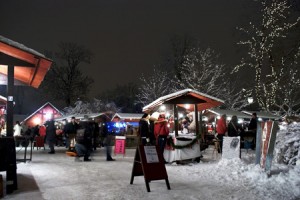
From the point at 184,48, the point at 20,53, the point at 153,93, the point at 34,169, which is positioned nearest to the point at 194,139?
the point at 34,169

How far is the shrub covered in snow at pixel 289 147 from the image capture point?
11828mm

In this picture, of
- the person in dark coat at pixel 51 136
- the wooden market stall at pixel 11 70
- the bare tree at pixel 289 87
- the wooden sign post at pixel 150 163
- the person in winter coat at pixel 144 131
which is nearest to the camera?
the wooden market stall at pixel 11 70

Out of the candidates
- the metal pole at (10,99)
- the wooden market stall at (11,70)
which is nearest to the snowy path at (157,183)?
the wooden market stall at (11,70)

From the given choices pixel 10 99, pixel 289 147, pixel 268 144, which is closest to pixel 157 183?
pixel 268 144

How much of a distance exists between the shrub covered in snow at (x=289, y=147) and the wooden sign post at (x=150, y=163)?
5.03 m

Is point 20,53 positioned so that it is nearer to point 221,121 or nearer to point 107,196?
point 107,196

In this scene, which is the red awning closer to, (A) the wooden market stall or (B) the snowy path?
(A) the wooden market stall

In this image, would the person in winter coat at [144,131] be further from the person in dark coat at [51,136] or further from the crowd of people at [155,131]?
the person in dark coat at [51,136]

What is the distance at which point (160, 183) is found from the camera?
891cm

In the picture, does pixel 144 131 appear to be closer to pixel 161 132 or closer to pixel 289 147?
pixel 161 132

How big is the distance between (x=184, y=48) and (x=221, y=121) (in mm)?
28419

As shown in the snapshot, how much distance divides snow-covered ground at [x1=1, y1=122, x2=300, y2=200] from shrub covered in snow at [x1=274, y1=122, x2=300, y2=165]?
51cm

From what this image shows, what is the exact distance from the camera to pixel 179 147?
Result: 12.8 m

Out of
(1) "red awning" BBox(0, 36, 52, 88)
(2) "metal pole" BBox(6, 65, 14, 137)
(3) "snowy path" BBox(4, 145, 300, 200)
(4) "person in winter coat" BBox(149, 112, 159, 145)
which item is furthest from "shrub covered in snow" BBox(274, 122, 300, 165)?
(2) "metal pole" BBox(6, 65, 14, 137)
